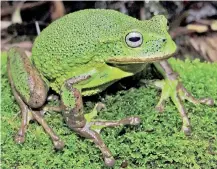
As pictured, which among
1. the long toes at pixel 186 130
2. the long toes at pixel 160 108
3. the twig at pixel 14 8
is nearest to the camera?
the long toes at pixel 186 130

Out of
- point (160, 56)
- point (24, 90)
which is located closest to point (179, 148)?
point (160, 56)

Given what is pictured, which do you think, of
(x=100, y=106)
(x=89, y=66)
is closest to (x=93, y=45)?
(x=89, y=66)

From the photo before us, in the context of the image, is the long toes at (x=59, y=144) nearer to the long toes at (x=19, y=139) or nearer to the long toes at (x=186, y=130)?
the long toes at (x=19, y=139)

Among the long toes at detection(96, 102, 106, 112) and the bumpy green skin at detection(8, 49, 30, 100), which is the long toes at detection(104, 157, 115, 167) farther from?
the bumpy green skin at detection(8, 49, 30, 100)

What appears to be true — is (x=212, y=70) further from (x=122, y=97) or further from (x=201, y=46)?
(x=201, y=46)

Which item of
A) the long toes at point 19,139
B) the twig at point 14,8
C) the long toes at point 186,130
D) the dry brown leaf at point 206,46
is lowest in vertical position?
the dry brown leaf at point 206,46

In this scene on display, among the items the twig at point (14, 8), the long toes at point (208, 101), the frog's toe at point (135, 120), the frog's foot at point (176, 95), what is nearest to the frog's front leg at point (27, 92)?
the frog's toe at point (135, 120)

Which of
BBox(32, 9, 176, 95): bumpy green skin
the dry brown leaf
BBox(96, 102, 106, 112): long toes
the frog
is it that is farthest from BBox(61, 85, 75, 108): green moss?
the dry brown leaf
